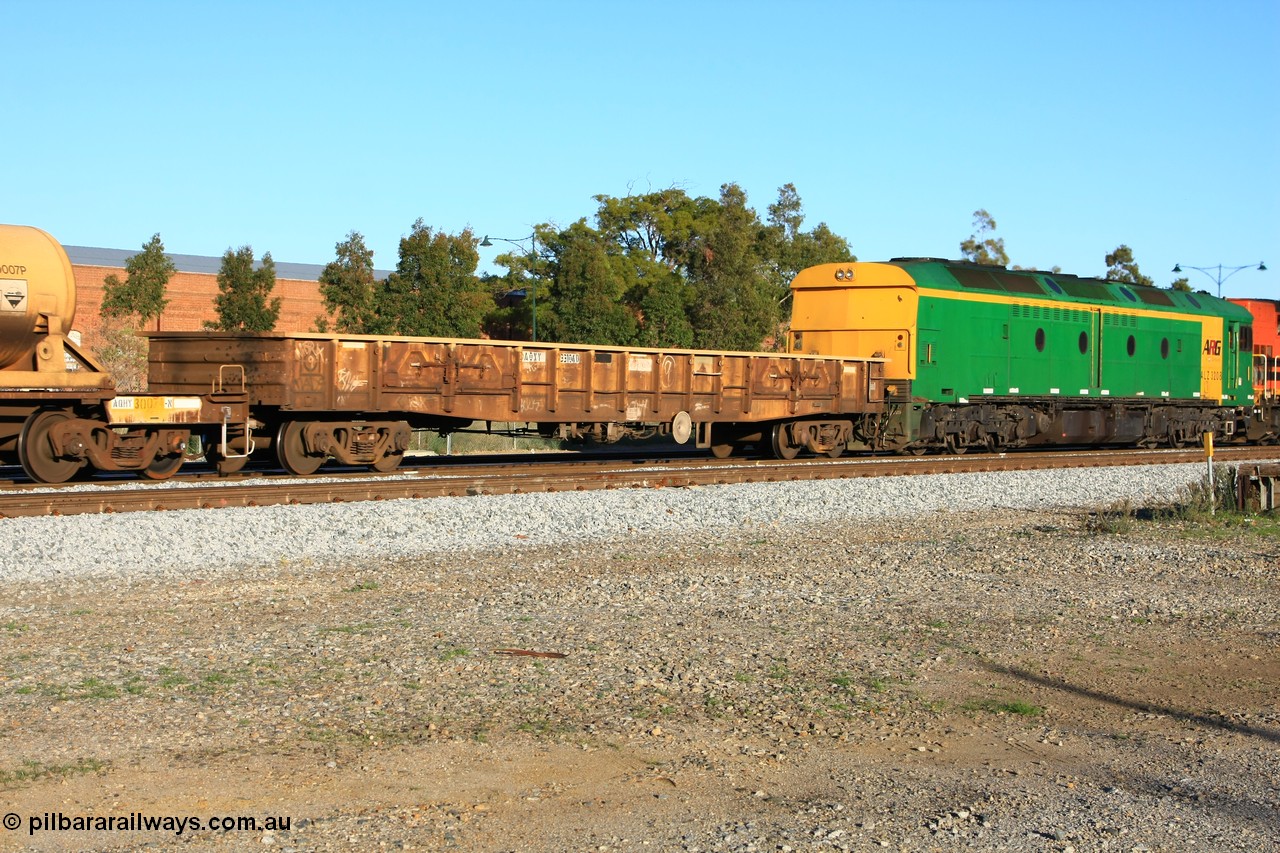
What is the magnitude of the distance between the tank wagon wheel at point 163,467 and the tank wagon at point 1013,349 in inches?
524

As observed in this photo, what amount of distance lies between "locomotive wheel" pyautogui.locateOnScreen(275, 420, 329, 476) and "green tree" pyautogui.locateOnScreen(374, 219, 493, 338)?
853 inches

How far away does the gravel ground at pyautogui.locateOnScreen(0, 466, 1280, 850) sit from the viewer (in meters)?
5.16

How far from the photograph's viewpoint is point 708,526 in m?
14.5

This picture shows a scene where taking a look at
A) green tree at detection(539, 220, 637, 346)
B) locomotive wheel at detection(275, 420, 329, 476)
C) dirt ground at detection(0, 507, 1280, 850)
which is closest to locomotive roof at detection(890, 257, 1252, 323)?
locomotive wheel at detection(275, 420, 329, 476)

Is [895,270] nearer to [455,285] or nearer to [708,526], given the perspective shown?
[708,526]

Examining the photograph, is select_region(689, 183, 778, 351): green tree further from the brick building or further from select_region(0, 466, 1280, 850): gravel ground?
select_region(0, 466, 1280, 850): gravel ground

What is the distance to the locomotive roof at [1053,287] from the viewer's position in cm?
2548

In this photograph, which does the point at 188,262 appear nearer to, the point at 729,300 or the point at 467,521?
the point at 729,300

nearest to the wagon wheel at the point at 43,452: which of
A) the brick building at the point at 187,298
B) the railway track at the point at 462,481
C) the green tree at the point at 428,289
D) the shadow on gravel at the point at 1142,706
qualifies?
the railway track at the point at 462,481

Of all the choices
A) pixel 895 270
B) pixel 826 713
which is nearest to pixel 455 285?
pixel 895 270

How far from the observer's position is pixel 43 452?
1670 centimetres

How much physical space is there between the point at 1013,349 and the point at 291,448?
14.8 metres

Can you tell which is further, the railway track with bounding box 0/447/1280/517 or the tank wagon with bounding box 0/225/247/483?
the tank wagon with bounding box 0/225/247/483

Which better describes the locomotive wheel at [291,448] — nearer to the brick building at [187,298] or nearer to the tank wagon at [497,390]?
the tank wagon at [497,390]
